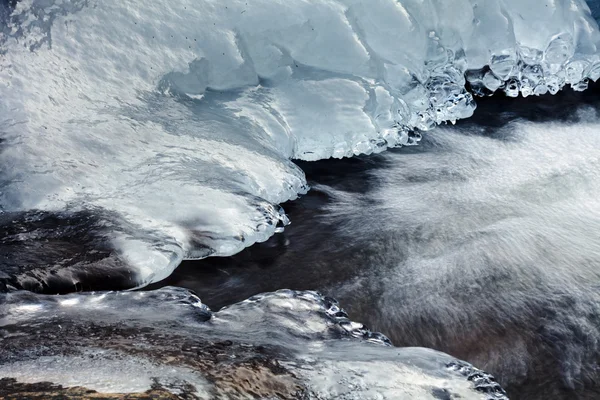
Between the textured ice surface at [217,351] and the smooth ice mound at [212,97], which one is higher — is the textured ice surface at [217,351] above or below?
below

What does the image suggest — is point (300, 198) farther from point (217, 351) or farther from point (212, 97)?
point (217, 351)

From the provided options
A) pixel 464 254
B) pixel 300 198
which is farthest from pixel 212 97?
pixel 464 254

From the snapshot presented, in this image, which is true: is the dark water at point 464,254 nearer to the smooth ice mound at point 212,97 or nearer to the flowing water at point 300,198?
the flowing water at point 300,198

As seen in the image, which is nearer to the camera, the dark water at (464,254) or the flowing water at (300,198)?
the flowing water at (300,198)

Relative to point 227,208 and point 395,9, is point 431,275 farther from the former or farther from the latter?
point 395,9

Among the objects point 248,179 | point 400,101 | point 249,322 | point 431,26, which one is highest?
point 431,26

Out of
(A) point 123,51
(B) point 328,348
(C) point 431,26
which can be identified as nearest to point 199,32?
(A) point 123,51

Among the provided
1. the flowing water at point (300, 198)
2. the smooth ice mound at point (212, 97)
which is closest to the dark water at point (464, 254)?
the flowing water at point (300, 198)
